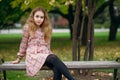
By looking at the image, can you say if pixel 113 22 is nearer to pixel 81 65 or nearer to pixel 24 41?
pixel 81 65

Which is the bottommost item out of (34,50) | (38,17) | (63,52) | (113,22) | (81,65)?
(63,52)

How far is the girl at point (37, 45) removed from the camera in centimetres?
780

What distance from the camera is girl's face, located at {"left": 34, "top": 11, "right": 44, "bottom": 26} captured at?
812 centimetres

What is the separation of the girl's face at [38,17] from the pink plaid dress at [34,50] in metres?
0.15

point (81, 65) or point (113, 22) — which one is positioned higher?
point (81, 65)

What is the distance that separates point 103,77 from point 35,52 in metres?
2.87

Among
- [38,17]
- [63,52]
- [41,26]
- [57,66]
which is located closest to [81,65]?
[57,66]

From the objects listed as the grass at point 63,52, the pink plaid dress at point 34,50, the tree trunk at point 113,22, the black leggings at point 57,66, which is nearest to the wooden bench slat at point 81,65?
the pink plaid dress at point 34,50

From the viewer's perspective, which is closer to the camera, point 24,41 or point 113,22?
point 24,41

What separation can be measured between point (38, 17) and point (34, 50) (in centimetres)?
68

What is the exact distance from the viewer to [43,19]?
8.22 meters

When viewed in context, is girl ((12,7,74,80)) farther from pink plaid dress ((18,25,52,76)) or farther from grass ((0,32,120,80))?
grass ((0,32,120,80))

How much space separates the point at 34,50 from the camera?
798 cm

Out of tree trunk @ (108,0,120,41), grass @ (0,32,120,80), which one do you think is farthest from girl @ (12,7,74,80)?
tree trunk @ (108,0,120,41)
